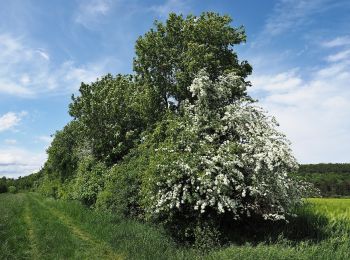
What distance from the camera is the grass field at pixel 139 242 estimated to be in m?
13.2

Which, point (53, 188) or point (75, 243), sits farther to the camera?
point (53, 188)

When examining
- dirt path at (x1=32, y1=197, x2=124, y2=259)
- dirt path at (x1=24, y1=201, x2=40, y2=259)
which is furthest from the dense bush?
dirt path at (x1=24, y1=201, x2=40, y2=259)

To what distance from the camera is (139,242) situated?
15.1m

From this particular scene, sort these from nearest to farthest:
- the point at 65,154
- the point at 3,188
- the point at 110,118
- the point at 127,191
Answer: the point at 127,191 → the point at 110,118 → the point at 65,154 → the point at 3,188

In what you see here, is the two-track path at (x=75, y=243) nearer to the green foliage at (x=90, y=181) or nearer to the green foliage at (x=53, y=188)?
the green foliage at (x=90, y=181)

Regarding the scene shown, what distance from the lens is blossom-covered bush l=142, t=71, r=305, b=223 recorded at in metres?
15.7

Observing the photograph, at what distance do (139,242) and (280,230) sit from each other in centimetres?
619

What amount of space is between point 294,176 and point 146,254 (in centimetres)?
831

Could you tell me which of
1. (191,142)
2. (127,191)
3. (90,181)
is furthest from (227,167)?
(90,181)

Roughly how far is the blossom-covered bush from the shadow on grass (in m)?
0.73

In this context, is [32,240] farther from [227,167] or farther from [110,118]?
[110,118]

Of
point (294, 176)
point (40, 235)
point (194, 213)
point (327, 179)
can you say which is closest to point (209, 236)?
point (194, 213)

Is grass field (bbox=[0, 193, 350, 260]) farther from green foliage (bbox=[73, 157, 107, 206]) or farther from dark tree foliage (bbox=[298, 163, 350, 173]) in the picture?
dark tree foliage (bbox=[298, 163, 350, 173])

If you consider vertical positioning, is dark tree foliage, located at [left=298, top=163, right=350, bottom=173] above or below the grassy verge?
above
